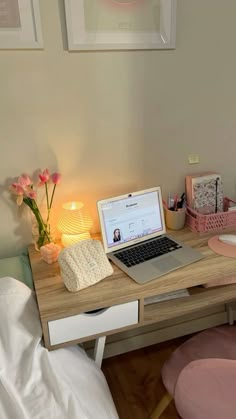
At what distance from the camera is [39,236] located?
1378mm

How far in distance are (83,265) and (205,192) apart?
75 cm

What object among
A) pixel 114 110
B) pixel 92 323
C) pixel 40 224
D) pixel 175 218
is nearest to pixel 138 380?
pixel 92 323

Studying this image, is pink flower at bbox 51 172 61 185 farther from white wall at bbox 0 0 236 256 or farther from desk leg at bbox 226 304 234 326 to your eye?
desk leg at bbox 226 304 234 326

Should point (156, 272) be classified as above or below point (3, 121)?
below

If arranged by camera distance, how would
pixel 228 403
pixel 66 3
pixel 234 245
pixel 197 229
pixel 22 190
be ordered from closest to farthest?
pixel 228 403 → pixel 66 3 → pixel 22 190 → pixel 234 245 → pixel 197 229

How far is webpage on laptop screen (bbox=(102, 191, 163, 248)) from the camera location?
4.40ft

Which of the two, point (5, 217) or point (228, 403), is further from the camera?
point (5, 217)

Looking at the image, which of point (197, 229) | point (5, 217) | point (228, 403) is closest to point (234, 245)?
point (197, 229)

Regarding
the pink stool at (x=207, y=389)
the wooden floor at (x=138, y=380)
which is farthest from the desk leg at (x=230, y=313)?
the pink stool at (x=207, y=389)

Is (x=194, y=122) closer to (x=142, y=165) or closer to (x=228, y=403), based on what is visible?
(x=142, y=165)

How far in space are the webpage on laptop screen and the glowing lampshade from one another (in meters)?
0.10

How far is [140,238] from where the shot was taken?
1419 mm

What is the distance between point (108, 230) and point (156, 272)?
10.4 inches

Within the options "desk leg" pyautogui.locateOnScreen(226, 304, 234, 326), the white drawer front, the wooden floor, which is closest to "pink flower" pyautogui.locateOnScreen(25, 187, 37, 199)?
the white drawer front
